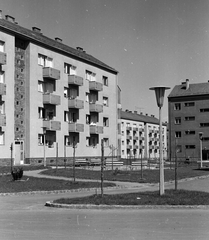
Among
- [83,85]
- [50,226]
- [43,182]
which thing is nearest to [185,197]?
[50,226]

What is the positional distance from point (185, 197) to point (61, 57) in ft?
120

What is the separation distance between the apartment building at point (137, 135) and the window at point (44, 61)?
5693 cm

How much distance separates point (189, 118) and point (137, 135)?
25581 millimetres

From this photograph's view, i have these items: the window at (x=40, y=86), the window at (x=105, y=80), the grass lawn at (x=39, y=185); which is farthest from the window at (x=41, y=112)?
the grass lawn at (x=39, y=185)

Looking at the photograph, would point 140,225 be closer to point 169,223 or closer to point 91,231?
point 169,223

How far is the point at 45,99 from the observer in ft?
151

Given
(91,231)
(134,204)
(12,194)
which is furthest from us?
(12,194)

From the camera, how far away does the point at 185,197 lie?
1539cm

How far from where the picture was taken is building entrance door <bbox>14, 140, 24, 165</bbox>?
4303 cm

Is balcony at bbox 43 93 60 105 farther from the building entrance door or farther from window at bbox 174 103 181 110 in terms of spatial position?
window at bbox 174 103 181 110

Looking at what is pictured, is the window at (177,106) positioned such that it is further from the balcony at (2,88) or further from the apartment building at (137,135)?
the balcony at (2,88)

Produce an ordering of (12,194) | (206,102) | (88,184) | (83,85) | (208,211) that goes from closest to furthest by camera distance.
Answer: (208,211), (12,194), (88,184), (83,85), (206,102)

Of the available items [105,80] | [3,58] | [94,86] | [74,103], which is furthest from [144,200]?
[105,80]

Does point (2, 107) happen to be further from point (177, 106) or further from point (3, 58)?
point (177, 106)
